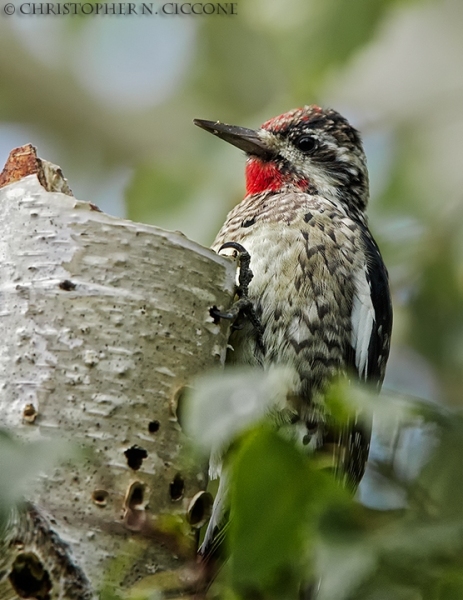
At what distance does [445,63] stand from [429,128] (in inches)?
17.1

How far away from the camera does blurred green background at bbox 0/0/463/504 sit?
11.8 ft

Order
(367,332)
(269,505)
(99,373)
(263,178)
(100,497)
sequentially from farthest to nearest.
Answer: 1. (263,178)
2. (367,332)
3. (99,373)
4. (100,497)
5. (269,505)

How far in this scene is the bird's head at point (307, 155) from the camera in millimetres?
3543

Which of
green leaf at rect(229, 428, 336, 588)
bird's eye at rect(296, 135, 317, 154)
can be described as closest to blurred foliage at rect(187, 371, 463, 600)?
green leaf at rect(229, 428, 336, 588)

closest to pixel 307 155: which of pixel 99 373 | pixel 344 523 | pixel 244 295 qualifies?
pixel 244 295

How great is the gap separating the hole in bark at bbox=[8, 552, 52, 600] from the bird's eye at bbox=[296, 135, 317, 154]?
223 centimetres

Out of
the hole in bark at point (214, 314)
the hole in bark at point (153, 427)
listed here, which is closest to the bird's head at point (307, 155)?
the hole in bark at point (214, 314)

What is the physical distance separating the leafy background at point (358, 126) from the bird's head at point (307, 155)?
191 millimetres

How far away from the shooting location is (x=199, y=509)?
206 centimetres

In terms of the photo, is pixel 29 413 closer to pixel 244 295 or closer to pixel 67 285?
pixel 67 285

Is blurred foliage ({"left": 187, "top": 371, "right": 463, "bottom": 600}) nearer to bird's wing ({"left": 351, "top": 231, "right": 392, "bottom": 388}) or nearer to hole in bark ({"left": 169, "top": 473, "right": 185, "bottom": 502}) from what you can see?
hole in bark ({"left": 169, "top": 473, "right": 185, "bottom": 502})

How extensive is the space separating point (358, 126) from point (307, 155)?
110 cm

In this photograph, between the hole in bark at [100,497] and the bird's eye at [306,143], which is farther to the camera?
the bird's eye at [306,143]

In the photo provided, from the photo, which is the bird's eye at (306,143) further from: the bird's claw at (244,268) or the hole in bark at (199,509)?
the hole in bark at (199,509)
